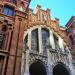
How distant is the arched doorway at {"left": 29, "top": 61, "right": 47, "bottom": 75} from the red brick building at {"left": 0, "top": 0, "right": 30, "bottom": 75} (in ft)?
9.26

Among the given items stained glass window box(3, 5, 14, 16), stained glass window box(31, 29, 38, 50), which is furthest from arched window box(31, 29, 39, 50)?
stained glass window box(3, 5, 14, 16)

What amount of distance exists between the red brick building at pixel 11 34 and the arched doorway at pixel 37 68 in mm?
2821

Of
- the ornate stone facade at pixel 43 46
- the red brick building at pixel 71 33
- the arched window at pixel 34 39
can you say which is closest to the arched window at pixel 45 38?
the ornate stone facade at pixel 43 46

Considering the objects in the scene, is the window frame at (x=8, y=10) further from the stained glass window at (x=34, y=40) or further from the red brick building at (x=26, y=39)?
the stained glass window at (x=34, y=40)

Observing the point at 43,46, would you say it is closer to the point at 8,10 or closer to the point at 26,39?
the point at 26,39

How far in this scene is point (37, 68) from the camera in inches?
614

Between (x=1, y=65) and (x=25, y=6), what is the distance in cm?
677

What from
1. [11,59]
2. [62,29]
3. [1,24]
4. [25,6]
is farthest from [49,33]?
[11,59]

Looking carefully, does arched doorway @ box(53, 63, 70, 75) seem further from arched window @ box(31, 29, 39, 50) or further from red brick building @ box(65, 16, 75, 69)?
arched window @ box(31, 29, 39, 50)

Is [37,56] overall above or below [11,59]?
above

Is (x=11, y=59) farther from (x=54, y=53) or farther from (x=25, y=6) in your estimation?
(x=25, y=6)

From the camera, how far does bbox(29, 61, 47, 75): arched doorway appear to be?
1479cm

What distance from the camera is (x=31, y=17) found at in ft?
58.4

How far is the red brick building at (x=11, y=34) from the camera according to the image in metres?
11.6
